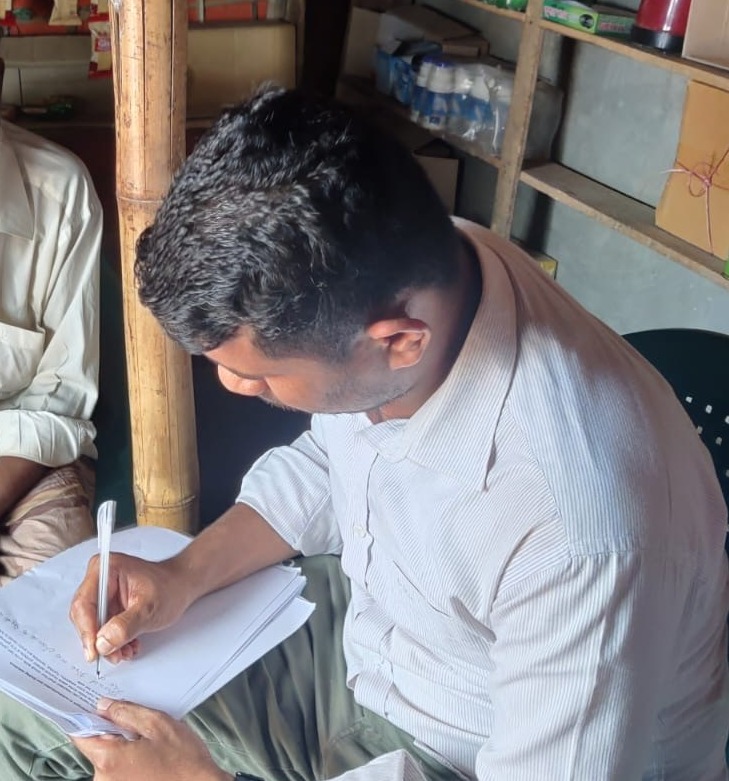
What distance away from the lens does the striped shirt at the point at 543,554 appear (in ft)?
2.51

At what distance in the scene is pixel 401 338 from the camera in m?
0.80

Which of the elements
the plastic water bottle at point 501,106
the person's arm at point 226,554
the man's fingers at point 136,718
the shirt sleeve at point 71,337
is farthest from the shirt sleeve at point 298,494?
the plastic water bottle at point 501,106

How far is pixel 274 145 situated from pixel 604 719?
1.71ft

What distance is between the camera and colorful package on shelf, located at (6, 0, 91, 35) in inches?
91.3

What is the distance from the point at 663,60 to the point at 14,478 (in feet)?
4.60

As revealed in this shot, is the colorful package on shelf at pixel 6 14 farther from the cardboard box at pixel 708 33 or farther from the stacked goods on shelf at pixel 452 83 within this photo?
the cardboard box at pixel 708 33

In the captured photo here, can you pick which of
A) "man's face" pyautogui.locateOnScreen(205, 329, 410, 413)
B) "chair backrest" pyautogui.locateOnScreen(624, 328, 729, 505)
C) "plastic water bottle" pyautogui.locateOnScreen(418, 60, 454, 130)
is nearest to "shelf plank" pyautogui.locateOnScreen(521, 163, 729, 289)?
"plastic water bottle" pyautogui.locateOnScreen(418, 60, 454, 130)

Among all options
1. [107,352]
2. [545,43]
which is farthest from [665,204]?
[107,352]

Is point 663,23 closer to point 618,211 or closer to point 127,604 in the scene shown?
point 618,211

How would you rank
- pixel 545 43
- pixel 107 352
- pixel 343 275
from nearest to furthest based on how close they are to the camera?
pixel 343 275 < pixel 107 352 < pixel 545 43

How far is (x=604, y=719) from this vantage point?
2.52 ft

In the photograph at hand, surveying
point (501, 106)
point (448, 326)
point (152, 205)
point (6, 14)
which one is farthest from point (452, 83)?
point (448, 326)

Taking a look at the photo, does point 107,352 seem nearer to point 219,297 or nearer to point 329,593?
point 329,593

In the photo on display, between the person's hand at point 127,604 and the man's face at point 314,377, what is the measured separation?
1.05 ft
